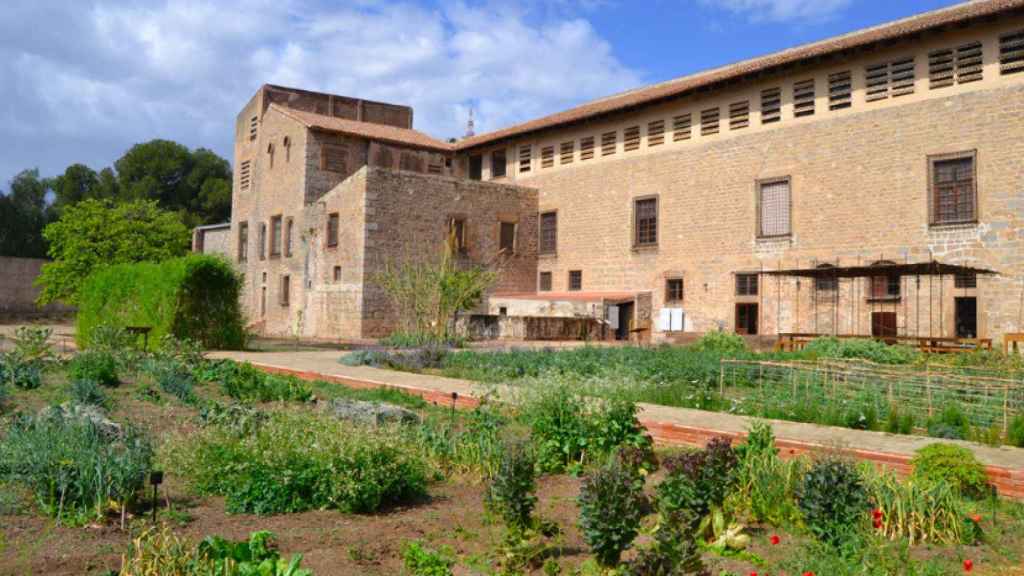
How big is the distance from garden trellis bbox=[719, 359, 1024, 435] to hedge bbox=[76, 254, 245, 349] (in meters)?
12.1

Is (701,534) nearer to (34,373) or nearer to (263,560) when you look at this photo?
(263,560)

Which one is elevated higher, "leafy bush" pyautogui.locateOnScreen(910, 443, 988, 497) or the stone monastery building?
the stone monastery building

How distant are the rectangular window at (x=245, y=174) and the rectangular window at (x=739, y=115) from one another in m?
22.1

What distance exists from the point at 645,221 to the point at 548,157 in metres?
5.70

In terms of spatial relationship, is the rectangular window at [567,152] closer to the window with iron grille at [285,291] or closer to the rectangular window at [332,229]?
the rectangular window at [332,229]

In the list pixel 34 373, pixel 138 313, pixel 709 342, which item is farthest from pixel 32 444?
pixel 709 342

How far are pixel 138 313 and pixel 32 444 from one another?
14.4 m

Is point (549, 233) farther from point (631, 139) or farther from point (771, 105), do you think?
point (771, 105)

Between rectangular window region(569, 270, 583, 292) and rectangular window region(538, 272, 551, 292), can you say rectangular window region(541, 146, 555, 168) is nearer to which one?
rectangular window region(538, 272, 551, 292)

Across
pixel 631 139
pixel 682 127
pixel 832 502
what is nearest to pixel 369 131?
pixel 631 139

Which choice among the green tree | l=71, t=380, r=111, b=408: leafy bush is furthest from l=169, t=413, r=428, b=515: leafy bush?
the green tree

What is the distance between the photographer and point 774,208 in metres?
24.7

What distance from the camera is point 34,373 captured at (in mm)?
10250

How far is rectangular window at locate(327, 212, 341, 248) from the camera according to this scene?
→ 2980cm
